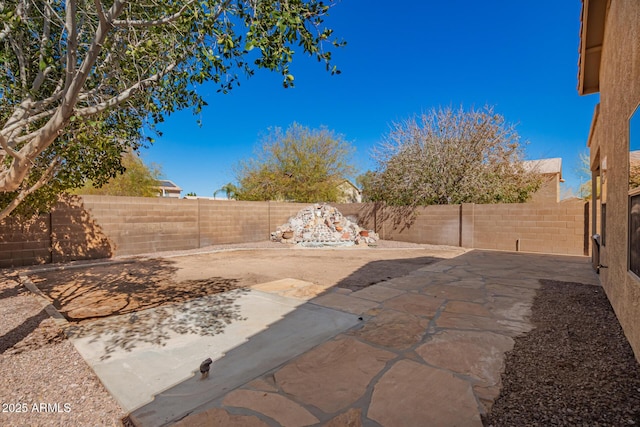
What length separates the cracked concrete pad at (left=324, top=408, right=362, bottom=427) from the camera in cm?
191

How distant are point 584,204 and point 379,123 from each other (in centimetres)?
1026

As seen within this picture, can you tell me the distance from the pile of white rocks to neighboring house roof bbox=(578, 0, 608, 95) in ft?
28.5

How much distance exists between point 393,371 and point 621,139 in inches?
151

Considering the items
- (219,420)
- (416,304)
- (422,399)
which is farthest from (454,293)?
(219,420)

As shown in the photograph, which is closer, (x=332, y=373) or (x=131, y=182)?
(x=332, y=373)

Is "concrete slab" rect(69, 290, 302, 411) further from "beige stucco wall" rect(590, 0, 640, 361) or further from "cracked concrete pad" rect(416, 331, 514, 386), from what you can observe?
"beige stucco wall" rect(590, 0, 640, 361)

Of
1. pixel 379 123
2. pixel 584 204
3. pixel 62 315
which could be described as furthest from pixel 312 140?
pixel 62 315

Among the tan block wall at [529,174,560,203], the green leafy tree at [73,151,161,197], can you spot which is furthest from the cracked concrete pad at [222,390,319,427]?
the tan block wall at [529,174,560,203]

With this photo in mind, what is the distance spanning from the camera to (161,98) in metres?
4.43

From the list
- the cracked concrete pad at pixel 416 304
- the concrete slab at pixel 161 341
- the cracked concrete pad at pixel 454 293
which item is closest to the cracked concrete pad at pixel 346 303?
the cracked concrete pad at pixel 416 304

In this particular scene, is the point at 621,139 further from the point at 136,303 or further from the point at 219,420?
the point at 136,303

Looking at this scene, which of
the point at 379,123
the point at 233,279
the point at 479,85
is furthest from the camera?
the point at 379,123

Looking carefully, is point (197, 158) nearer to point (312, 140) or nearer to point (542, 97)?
point (312, 140)

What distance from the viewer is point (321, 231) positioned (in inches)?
529
